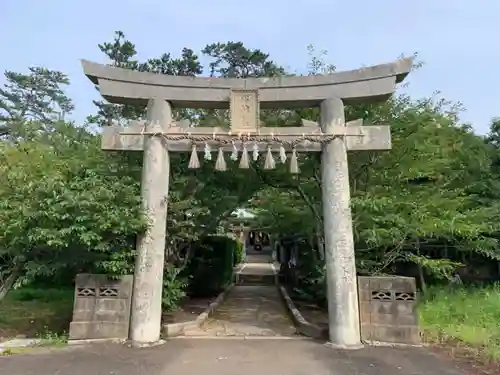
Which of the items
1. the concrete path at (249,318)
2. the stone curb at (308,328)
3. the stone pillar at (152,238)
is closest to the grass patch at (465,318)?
the stone curb at (308,328)

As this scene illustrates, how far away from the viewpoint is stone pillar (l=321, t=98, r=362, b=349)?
7648mm

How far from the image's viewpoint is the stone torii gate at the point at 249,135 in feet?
26.0

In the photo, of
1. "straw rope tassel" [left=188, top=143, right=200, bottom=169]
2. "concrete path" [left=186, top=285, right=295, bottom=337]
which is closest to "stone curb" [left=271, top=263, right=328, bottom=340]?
"concrete path" [left=186, top=285, right=295, bottom=337]

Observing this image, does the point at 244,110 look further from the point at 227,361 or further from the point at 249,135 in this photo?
the point at 227,361

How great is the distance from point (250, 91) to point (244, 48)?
2040 centimetres

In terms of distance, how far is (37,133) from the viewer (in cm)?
1359

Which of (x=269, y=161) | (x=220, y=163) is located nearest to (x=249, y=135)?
(x=269, y=161)

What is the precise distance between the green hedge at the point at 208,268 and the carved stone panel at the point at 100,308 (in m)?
5.26

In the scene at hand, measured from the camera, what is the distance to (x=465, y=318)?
30.2 feet

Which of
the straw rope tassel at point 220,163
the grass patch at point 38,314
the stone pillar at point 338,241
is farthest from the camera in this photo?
the grass patch at point 38,314

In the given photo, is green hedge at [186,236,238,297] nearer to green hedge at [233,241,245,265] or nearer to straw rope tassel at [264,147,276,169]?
straw rope tassel at [264,147,276,169]

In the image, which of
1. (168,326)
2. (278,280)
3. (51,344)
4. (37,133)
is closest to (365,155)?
(168,326)

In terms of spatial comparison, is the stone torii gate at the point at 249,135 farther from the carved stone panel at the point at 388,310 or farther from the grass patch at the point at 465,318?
the grass patch at the point at 465,318

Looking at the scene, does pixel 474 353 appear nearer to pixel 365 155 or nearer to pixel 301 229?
pixel 365 155
